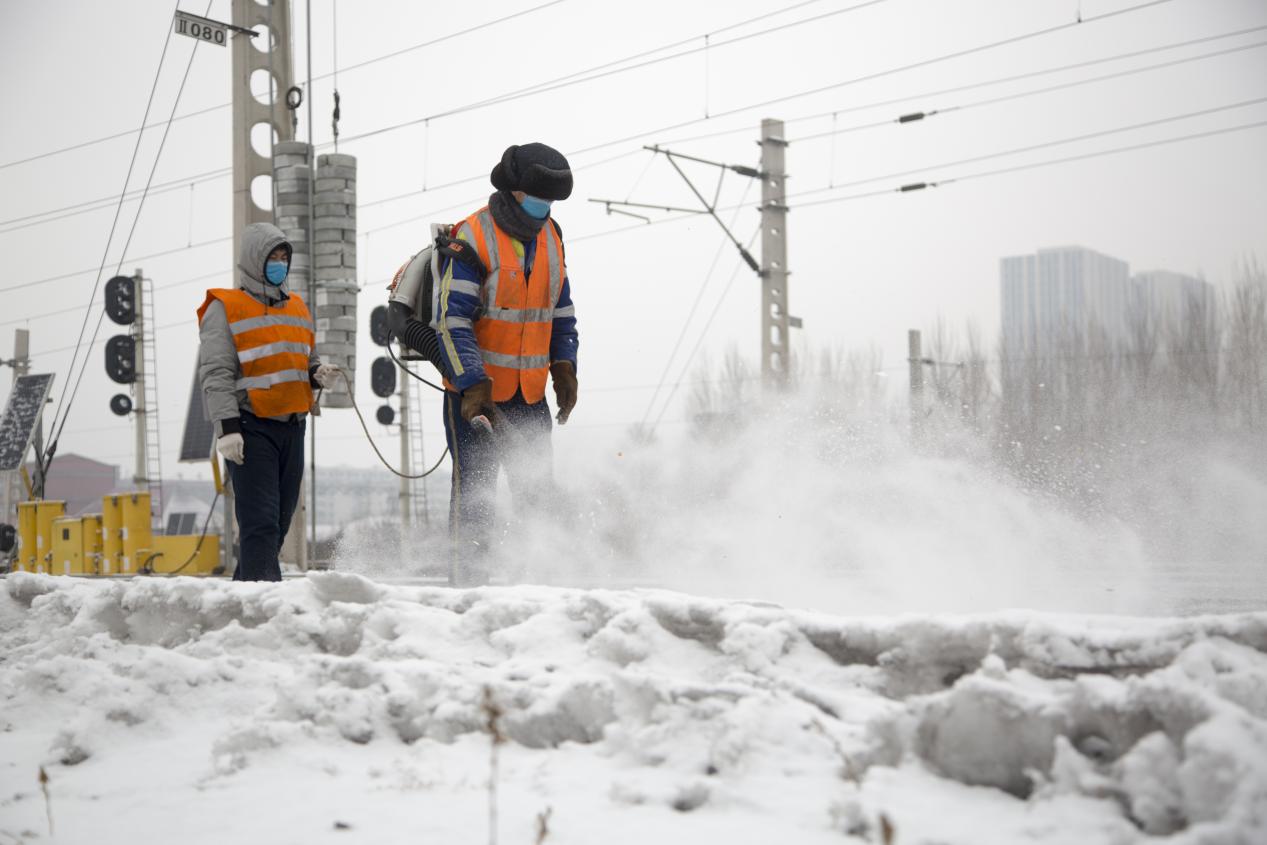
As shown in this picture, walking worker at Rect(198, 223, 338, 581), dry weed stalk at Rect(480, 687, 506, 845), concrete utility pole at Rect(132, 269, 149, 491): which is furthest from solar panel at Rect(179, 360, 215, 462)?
dry weed stalk at Rect(480, 687, 506, 845)

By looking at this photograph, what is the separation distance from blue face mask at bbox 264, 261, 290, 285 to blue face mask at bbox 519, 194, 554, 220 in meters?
1.45

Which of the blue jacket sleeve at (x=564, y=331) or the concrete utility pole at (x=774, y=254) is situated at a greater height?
the concrete utility pole at (x=774, y=254)

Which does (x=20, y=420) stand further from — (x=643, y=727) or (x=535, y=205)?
(x=643, y=727)

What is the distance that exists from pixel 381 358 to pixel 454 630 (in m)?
26.5


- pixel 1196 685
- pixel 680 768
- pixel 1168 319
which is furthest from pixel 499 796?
pixel 1168 319

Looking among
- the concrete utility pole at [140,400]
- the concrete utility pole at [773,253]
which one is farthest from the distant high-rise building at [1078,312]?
the concrete utility pole at [140,400]

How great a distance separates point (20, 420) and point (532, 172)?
42.1ft

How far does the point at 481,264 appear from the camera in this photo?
5.88 meters

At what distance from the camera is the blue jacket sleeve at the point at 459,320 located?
574 cm

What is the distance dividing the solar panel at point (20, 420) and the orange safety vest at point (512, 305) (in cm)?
1202

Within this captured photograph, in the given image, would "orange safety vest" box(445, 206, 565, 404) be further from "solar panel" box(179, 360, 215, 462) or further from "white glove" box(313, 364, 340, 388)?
"solar panel" box(179, 360, 215, 462)

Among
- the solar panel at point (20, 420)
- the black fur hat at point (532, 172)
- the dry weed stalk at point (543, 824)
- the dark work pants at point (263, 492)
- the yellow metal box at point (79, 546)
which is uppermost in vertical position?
the black fur hat at point (532, 172)

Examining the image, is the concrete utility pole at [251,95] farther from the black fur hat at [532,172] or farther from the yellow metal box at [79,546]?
the black fur hat at [532,172]

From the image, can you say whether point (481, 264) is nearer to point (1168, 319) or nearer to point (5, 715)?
point (5, 715)
